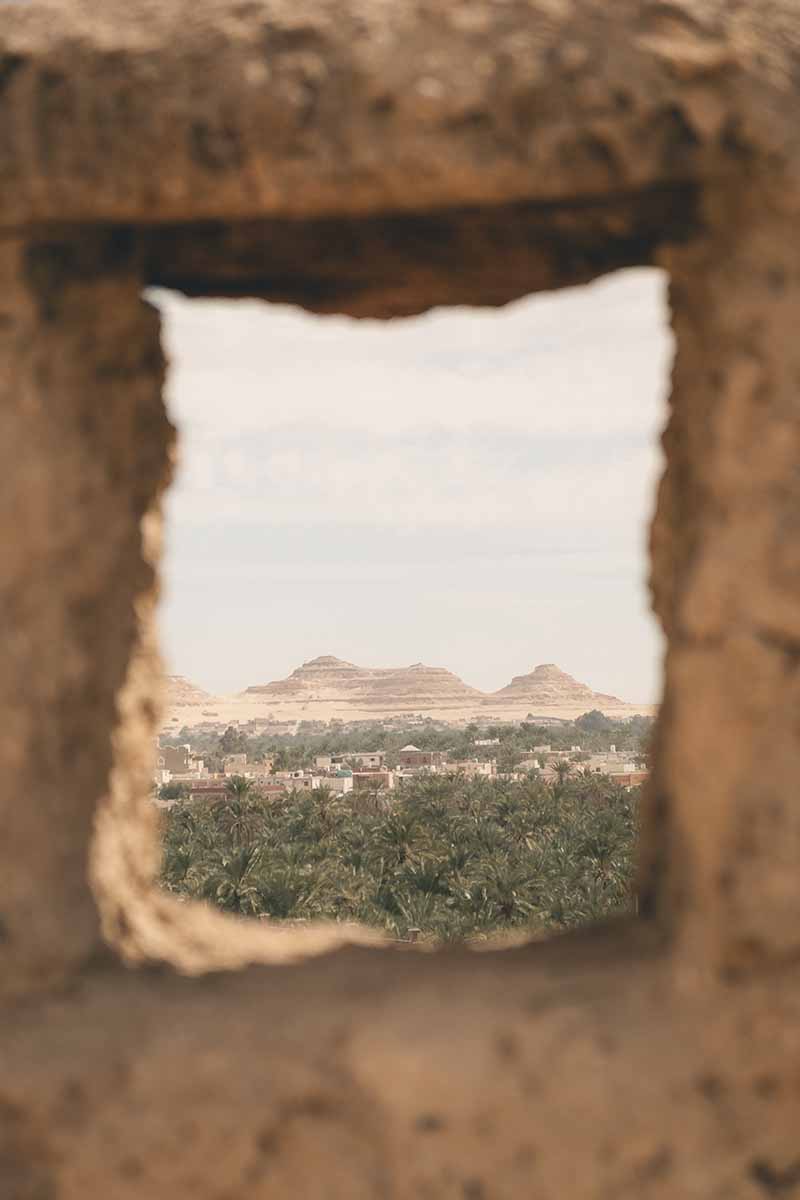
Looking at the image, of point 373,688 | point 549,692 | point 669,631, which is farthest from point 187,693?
point 669,631

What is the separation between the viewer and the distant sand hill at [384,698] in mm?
120625

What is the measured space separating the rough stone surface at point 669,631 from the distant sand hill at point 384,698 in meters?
111

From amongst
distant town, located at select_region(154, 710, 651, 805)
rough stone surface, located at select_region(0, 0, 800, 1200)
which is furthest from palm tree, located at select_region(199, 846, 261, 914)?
rough stone surface, located at select_region(0, 0, 800, 1200)

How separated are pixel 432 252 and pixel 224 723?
114008 millimetres

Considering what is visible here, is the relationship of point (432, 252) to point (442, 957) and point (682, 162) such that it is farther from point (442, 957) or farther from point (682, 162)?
point (442, 957)

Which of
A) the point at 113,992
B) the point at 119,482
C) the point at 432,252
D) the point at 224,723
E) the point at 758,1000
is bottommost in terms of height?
the point at 224,723

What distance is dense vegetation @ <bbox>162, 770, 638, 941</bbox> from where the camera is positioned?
14.5 meters

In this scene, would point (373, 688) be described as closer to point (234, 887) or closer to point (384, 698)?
point (384, 698)

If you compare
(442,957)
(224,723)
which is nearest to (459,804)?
(442,957)

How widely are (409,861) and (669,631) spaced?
46.2ft

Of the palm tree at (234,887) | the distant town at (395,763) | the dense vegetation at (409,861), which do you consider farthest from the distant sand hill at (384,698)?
the palm tree at (234,887)

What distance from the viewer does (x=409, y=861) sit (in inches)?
656

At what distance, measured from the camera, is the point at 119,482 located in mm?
3111

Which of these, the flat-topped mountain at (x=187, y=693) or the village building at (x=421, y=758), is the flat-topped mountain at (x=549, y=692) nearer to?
the flat-topped mountain at (x=187, y=693)
